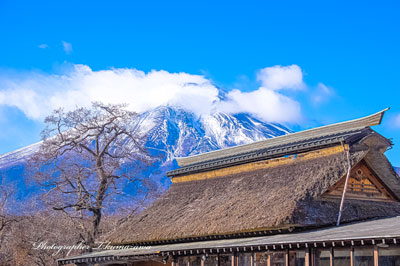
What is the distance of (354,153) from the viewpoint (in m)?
17.5

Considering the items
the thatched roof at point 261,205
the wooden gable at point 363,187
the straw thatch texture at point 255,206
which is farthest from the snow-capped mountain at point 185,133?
the wooden gable at point 363,187

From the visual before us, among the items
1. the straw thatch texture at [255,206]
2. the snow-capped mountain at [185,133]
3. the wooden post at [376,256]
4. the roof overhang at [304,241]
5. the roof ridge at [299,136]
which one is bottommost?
the wooden post at [376,256]

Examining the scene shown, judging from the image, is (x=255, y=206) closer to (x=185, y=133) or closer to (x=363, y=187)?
(x=363, y=187)

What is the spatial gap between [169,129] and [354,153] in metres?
138

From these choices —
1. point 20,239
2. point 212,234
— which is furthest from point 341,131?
point 20,239

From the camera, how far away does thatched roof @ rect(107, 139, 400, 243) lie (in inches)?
652

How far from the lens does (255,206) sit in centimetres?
1800

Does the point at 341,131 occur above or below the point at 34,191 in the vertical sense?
below

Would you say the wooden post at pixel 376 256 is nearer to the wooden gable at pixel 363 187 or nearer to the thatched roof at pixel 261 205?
the thatched roof at pixel 261 205

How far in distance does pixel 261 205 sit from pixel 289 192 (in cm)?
105

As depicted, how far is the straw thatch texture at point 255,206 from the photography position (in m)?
16.6

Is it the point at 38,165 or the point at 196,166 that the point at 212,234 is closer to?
the point at 196,166

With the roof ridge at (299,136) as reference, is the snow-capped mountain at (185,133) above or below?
above

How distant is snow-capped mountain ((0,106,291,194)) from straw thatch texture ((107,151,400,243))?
105939 millimetres
